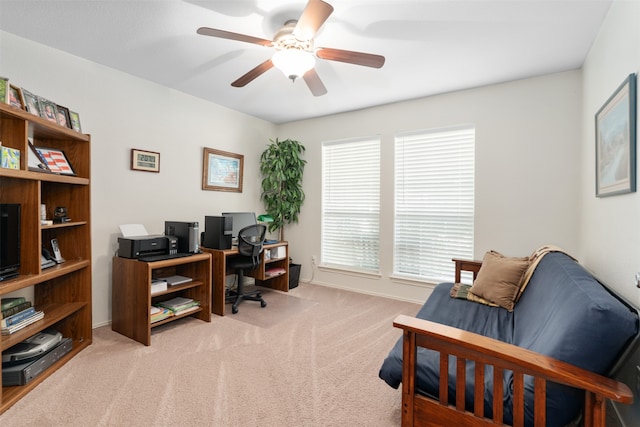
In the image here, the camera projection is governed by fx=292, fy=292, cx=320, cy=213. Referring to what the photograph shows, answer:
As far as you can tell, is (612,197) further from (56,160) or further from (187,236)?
(56,160)

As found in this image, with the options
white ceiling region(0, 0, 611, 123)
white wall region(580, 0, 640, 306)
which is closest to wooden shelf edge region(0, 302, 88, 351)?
white ceiling region(0, 0, 611, 123)

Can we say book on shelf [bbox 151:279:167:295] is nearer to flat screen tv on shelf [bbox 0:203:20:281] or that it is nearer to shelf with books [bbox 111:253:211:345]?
shelf with books [bbox 111:253:211:345]

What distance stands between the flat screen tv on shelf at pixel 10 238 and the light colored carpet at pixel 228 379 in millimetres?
764

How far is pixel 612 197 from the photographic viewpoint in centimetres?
183

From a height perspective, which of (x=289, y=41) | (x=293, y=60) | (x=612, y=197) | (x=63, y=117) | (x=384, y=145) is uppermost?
(x=289, y=41)

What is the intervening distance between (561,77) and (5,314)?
4.70 metres

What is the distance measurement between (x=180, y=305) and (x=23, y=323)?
1.09 m

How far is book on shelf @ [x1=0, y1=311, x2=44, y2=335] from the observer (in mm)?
1754

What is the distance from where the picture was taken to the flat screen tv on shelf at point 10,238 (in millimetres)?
1746

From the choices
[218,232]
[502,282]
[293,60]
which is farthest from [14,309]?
[502,282]

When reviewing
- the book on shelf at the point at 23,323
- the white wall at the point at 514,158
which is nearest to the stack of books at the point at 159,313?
the book on shelf at the point at 23,323

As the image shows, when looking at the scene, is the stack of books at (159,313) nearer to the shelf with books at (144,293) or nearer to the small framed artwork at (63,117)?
the shelf with books at (144,293)

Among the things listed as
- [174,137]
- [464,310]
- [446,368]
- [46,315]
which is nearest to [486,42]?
[464,310]

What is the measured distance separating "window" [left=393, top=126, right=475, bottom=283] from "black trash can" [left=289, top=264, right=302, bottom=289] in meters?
1.38
